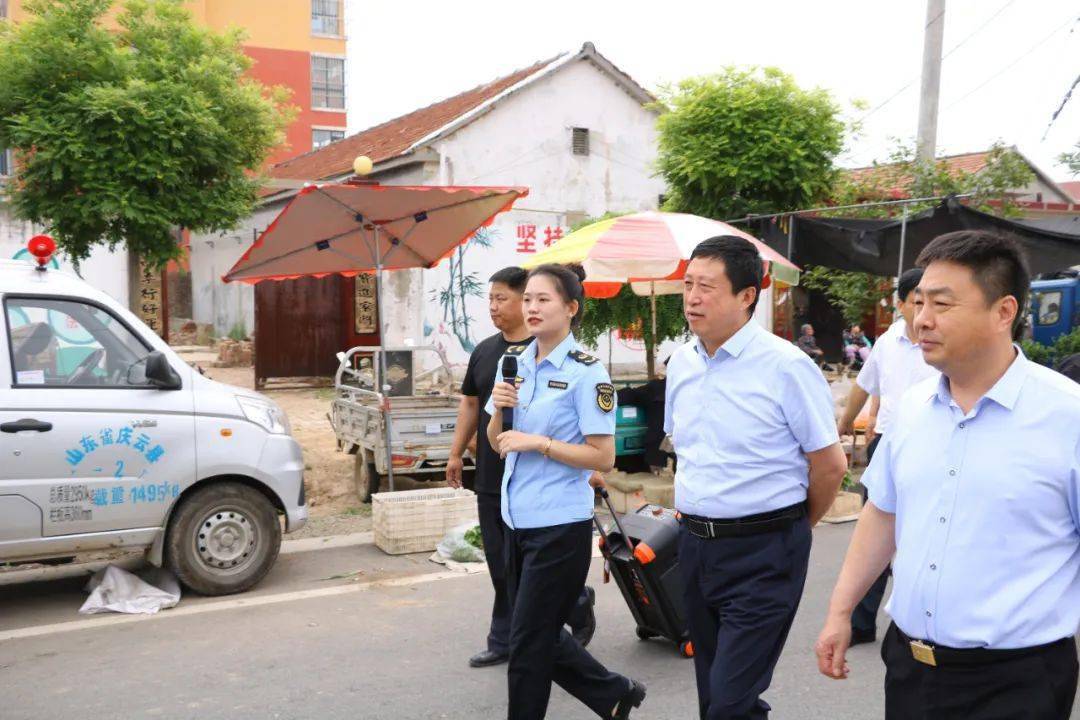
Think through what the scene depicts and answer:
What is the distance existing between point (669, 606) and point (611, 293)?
17.3 ft

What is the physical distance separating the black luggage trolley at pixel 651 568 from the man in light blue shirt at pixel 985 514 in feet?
7.87

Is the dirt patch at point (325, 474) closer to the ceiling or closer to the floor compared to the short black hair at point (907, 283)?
closer to the floor

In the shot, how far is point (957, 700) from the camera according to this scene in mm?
2352

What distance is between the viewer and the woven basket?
721 centimetres

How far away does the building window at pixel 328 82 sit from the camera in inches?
1428

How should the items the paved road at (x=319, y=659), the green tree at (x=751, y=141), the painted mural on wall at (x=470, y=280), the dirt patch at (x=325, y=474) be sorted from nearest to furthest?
the paved road at (x=319, y=659) < the dirt patch at (x=325, y=474) < the green tree at (x=751, y=141) < the painted mural on wall at (x=470, y=280)

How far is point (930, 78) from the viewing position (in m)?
12.6

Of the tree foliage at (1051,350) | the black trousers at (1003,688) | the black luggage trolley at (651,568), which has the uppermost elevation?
the tree foliage at (1051,350)

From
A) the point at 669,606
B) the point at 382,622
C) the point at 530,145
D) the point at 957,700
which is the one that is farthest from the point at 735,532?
the point at 530,145

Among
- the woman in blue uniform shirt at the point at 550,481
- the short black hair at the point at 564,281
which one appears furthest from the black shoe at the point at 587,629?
the short black hair at the point at 564,281

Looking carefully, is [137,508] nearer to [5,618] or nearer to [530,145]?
[5,618]

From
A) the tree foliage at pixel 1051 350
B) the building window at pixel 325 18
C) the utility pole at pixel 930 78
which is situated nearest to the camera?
the tree foliage at pixel 1051 350

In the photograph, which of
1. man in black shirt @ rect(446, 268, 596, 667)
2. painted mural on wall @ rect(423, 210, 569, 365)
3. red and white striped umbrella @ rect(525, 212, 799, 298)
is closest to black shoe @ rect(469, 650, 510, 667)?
man in black shirt @ rect(446, 268, 596, 667)

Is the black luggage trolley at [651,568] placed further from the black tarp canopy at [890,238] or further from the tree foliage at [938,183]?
the tree foliage at [938,183]
